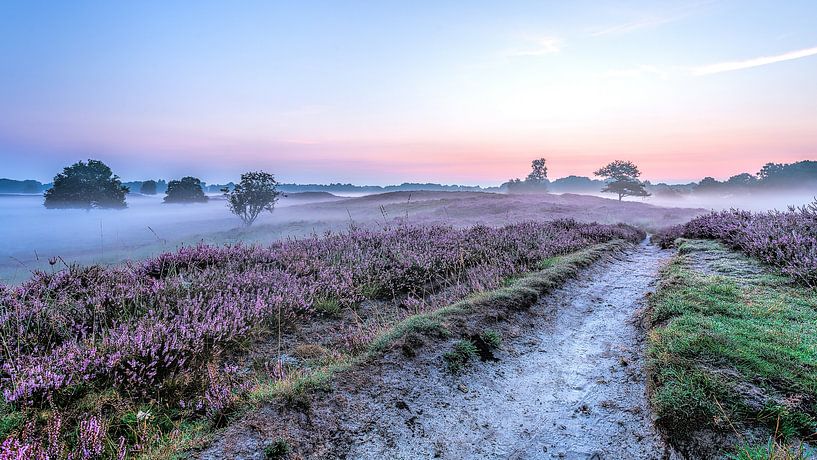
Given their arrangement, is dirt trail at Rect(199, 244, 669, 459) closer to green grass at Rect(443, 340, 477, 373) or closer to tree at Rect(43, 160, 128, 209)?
green grass at Rect(443, 340, 477, 373)

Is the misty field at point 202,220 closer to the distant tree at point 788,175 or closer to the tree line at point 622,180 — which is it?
the tree line at point 622,180

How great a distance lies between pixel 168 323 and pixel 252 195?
133 ft

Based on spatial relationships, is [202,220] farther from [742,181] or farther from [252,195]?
[742,181]

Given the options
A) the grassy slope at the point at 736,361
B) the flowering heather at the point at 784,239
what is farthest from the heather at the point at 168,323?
the flowering heather at the point at 784,239

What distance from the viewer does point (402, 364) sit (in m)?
4.54

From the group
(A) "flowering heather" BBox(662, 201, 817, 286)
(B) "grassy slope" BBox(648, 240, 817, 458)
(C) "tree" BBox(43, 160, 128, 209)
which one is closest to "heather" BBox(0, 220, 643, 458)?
(B) "grassy slope" BBox(648, 240, 817, 458)

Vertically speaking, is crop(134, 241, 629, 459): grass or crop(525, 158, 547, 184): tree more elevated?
crop(525, 158, 547, 184): tree

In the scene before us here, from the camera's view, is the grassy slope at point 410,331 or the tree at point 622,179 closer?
the grassy slope at point 410,331

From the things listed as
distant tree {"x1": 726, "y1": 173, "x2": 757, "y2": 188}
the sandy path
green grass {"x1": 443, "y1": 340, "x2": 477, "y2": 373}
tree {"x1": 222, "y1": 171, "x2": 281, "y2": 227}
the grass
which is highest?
distant tree {"x1": 726, "y1": 173, "x2": 757, "y2": 188}

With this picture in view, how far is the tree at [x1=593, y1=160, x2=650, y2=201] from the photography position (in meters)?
74.3

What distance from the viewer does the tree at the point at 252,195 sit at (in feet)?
137

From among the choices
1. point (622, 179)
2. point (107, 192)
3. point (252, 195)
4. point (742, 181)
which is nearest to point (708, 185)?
point (742, 181)

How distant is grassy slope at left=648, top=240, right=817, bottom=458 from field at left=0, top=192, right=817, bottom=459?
0.9 inches

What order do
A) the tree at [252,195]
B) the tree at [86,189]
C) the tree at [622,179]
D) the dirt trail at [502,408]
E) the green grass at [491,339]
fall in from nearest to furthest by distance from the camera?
the dirt trail at [502,408] < the green grass at [491,339] < the tree at [252,195] < the tree at [86,189] < the tree at [622,179]
